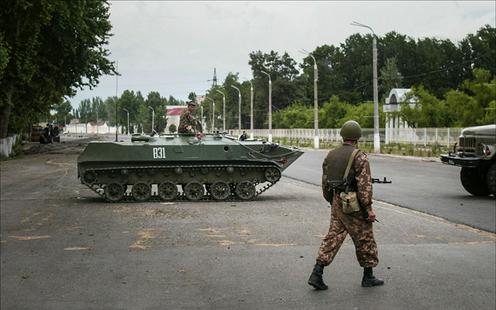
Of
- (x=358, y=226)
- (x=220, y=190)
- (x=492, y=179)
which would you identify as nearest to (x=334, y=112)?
(x=492, y=179)

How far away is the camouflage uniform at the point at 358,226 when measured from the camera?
286 inches

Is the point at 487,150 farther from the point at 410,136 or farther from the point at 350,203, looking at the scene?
the point at 410,136

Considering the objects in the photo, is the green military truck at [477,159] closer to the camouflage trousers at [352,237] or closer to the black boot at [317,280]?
the camouflage trousers at [352,237]

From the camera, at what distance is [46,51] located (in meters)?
42.4

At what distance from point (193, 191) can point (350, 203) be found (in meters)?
9.28

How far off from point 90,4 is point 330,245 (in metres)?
36.7

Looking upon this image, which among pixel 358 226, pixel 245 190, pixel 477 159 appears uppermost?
pixel 477 159

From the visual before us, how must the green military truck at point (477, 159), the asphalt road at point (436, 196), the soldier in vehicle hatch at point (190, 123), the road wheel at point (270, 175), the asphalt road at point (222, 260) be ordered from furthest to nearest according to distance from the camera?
the soldier in vehicle hatch at point (190, 123), the road wheel at point (270, 175), the green military truck at point (477, 159), the asphalt road at point (436, 196), the asphalt road at point (222, 260)

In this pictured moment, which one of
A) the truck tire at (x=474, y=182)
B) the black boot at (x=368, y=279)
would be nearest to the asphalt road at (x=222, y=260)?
the black boot at (x=368, y=279)

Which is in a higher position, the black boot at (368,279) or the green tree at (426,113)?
the green tree at (426,113)

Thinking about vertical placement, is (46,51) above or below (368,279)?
above

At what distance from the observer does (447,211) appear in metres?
14.0

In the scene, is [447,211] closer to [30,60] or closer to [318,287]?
[318,287]

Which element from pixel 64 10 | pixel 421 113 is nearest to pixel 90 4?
pixel 64 10
